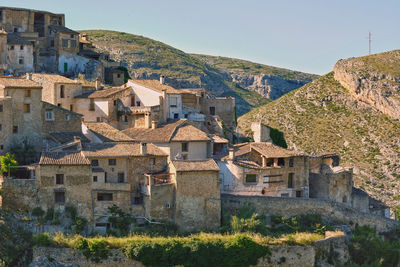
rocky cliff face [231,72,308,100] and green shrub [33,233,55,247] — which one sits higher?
rocky cliff face [231,72,308,100]

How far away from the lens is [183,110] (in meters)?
64.0

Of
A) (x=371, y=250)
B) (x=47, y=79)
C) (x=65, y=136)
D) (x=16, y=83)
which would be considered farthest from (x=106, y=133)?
(x=371, y=250)

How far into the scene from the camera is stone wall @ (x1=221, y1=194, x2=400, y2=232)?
5072 cm

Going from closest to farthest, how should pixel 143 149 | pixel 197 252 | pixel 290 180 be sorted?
1. pixel 197 252
2. pixel 143 149
3. pixel 290 180

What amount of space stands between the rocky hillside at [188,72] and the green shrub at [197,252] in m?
58.9

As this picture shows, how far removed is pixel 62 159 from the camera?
45.3 m

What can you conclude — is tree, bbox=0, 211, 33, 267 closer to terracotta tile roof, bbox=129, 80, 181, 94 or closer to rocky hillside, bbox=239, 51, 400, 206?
terracotta tile roof, bbox=129, 80, 181, 94

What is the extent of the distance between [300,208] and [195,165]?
9239 mm

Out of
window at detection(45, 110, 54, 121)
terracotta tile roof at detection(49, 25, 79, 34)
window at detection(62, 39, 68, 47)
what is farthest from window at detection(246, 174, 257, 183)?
terracotta tile roof at detection(49, 25, 79, 34)

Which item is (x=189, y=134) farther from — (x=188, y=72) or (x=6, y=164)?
(x=188, y=72)

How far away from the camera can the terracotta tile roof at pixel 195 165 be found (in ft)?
157

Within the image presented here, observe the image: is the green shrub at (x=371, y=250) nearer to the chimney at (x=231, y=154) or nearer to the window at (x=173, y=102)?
the chimney at (x=231, y=154)

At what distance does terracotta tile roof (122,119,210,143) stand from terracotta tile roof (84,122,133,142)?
3.94 ft

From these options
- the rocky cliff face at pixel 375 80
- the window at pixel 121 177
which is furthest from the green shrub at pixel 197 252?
the rocky cliff face at pixel 375 80
